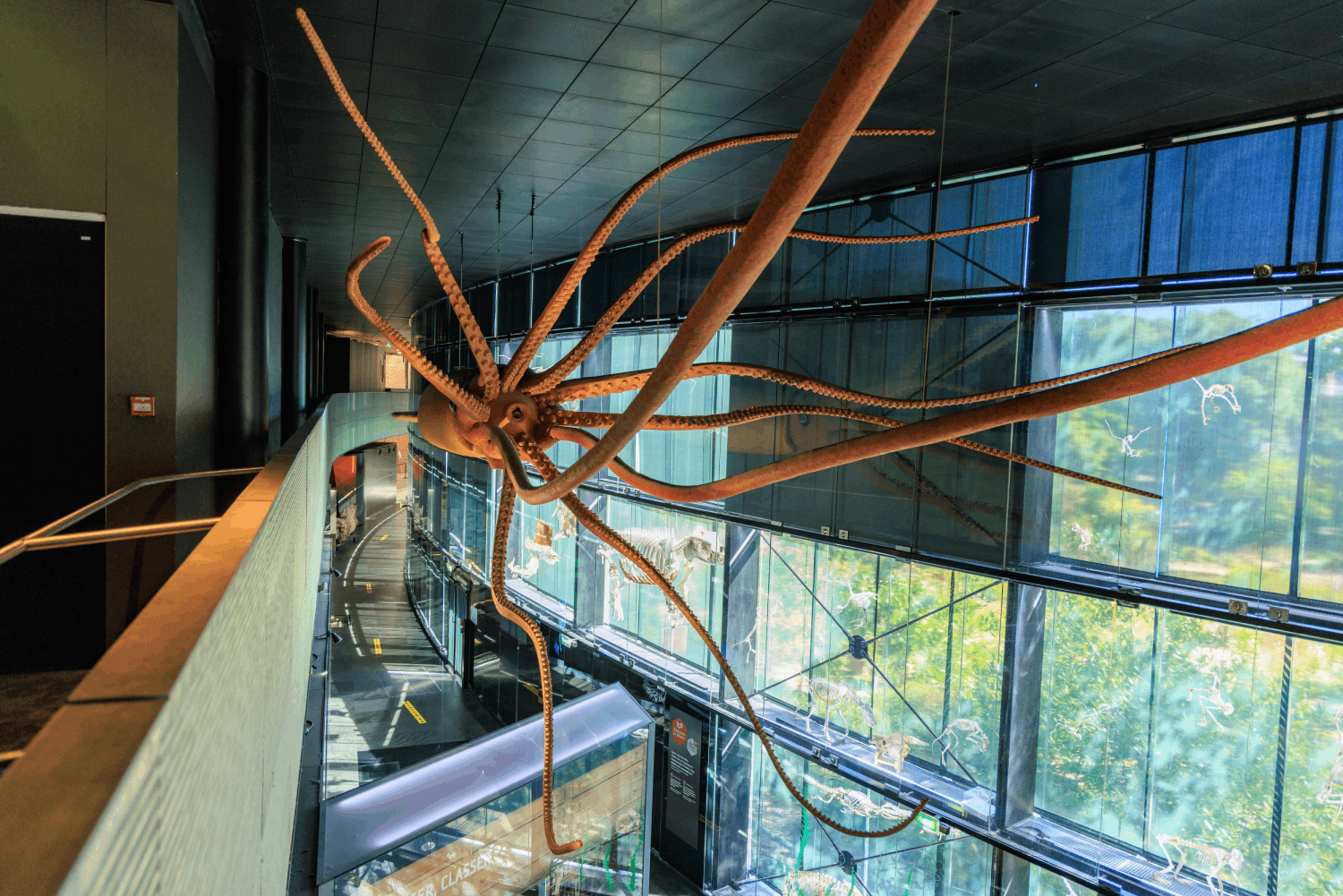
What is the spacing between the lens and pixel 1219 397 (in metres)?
4.14

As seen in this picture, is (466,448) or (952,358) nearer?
(466,448)

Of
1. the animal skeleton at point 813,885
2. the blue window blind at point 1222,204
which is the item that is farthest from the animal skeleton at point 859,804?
the blue window blind at point 1222,204

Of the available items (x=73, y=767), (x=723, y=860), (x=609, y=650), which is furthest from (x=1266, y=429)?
(x=609, y=650)

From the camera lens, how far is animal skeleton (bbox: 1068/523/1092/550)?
4.54 metres

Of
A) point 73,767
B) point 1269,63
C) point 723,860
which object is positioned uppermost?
point 1269,63

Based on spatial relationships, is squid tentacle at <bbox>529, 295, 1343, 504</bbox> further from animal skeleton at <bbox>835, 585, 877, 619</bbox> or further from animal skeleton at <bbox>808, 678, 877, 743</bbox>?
animal skeleton at <bbox>808, 678, 877, 743</bbox>

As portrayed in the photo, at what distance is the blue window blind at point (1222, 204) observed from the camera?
3.76 meters

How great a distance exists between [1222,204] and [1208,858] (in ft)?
12.4

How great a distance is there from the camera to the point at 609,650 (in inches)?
319

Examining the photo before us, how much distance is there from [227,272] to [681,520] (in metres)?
4.62

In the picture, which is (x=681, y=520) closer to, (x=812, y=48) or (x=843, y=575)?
(x=843, y=575)

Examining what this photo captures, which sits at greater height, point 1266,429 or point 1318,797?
point 1266,429

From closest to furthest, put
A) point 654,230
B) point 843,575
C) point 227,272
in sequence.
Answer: point 227,272 < point 843,575 < point 654,230

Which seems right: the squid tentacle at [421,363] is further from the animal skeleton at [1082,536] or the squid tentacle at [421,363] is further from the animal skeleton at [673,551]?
the animal skeleton at [673,551]
